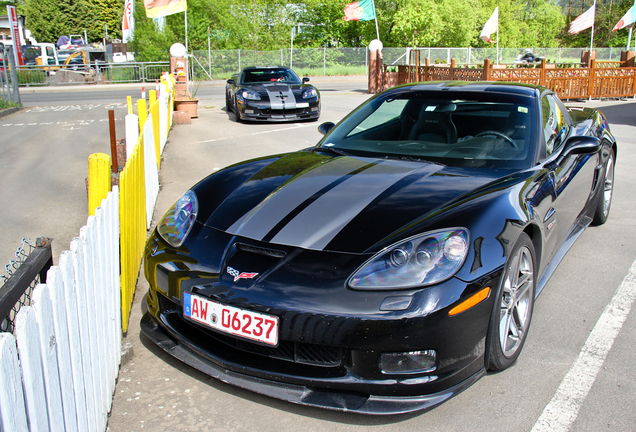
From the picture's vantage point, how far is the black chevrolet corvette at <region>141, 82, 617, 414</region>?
7.49ft

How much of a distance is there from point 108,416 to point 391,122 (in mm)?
2834

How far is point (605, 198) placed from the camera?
17.0ft

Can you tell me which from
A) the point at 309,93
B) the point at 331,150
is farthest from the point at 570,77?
the point at 331,150

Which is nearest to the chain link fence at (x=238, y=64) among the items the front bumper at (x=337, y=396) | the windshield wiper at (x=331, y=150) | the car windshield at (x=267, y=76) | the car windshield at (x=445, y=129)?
the car windshield at (x=267, y=76)

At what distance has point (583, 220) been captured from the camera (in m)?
4.36

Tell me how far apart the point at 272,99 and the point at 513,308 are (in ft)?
33.9

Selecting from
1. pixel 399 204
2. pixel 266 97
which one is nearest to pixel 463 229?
pixel 399 204

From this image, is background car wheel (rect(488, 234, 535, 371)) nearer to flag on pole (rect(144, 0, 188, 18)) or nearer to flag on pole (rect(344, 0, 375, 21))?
flag on pole (rect(144, 0, 188, 18))

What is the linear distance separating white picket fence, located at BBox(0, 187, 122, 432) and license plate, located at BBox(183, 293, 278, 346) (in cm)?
42

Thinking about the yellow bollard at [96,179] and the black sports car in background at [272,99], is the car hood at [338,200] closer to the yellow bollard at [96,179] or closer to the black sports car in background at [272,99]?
the yellow bollard at [96,179]

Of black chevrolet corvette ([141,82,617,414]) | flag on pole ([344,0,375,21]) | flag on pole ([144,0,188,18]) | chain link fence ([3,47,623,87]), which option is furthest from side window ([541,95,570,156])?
chain link fence ([3,47,623,87])

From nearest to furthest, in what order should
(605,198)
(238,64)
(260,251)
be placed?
(260,251), (605,198), (238,64)

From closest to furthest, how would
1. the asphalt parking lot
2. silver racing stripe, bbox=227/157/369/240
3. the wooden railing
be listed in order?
1. the asphalt parking lot
2. silver racing stripe, bbox=227/157/369/240
3. the wooden railing

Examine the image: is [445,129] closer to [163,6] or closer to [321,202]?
[321,202]
